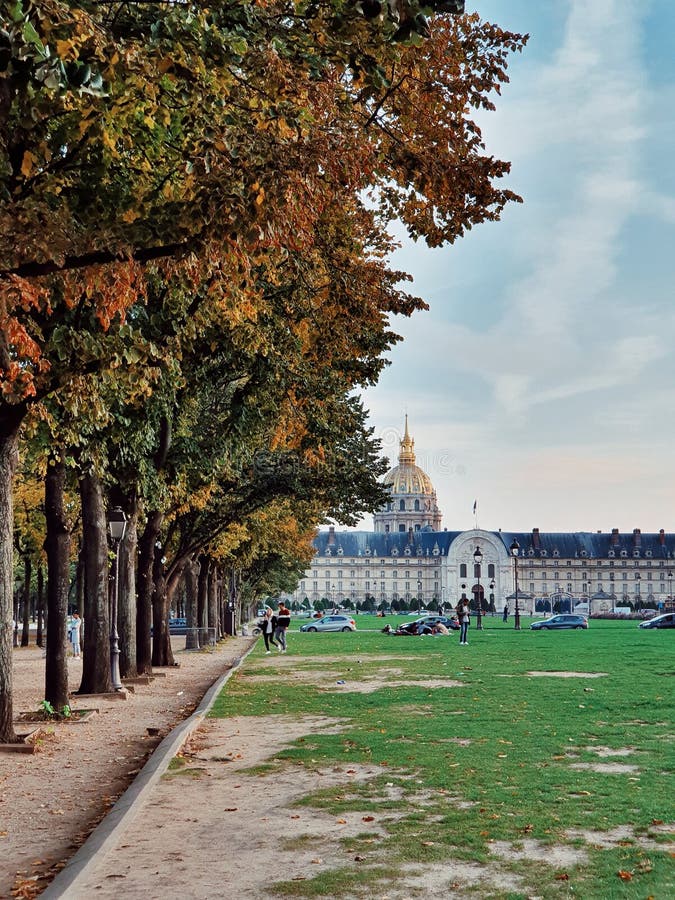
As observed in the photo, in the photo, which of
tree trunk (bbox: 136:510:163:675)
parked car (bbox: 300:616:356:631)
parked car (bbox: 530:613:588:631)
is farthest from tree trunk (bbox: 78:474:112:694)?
parked car (bbox: 300:616:356:631)

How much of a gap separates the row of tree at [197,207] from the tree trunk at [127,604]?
3144 mm

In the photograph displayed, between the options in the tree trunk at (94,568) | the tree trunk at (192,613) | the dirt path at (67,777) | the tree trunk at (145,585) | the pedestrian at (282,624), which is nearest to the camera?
the dirt path at (67,777)

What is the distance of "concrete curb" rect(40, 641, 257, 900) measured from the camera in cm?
697

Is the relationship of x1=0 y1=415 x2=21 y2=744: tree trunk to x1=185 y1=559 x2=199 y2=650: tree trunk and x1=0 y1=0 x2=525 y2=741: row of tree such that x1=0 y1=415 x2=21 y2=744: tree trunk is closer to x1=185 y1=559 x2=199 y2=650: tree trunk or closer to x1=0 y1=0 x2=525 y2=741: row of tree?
x1=0 y1=0 x2=525 y2=741: row of tree

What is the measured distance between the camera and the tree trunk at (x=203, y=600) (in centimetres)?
5203

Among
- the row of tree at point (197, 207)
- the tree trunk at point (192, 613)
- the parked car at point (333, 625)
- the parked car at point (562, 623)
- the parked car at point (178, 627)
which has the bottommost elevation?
the parked car at point (333, 625)

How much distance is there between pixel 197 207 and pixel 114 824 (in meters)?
5.09

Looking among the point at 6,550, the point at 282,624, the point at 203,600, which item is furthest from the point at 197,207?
the point at 203,600

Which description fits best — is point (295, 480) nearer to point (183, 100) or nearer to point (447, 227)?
point (447, 227)

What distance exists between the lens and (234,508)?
37312 millimetres

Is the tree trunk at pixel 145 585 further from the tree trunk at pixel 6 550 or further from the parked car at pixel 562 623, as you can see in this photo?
the parked car at pixel 562 623

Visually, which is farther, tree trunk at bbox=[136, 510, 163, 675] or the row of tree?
tree trunk at bbox=[136, 510, 163, 675]

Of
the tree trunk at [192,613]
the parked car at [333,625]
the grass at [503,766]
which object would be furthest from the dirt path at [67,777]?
the parked car at [333,625]

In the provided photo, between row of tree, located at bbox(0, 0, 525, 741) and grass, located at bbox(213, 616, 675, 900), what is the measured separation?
→ 193 inches
